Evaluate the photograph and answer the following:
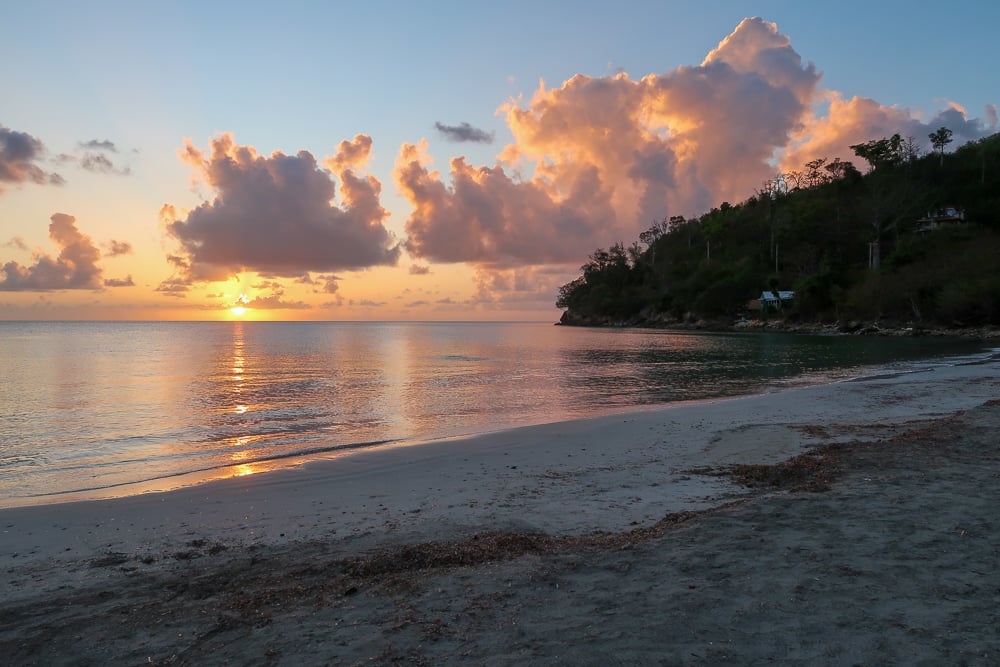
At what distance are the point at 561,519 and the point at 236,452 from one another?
11.1 m

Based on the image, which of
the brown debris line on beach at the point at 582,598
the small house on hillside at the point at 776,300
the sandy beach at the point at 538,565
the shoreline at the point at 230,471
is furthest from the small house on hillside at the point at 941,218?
the brown debris line on beach at the point at 582,598

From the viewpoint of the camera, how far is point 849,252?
115m

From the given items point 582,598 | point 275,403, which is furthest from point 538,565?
point 275,403

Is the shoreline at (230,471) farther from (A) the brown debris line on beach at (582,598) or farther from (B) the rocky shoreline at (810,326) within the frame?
(B) the rocky shoreline at (810,326)

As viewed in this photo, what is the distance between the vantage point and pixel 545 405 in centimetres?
2505

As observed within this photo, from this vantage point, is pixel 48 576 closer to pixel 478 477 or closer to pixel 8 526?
pixel 8 526

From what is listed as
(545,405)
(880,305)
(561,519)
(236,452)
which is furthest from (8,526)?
(880,305)

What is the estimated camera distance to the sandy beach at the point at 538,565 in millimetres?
4422

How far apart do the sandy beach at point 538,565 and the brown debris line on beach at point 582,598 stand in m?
0.02

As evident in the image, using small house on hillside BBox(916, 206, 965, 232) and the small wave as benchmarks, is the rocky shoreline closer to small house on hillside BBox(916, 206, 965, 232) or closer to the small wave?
small house on hillside BBox(916, 206, 965, 232)

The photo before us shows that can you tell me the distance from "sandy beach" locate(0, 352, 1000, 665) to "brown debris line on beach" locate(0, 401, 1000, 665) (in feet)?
0.08

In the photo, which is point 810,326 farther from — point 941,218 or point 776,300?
point 941,218

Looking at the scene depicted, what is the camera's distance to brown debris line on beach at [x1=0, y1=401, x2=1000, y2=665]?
4.31 m

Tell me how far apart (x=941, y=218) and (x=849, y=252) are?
17.6 meters
